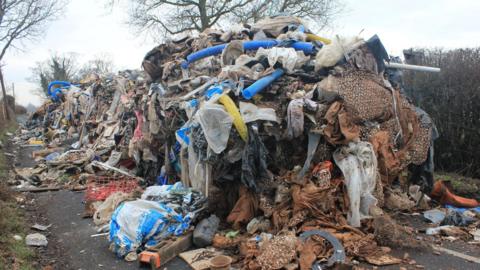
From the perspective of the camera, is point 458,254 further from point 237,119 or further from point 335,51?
point 335,51

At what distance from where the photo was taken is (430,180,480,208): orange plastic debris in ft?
18.1

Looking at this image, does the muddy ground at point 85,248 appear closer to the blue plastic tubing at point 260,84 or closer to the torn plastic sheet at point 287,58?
the blue plastic tubing at point 260,84

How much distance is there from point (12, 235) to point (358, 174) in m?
4.33

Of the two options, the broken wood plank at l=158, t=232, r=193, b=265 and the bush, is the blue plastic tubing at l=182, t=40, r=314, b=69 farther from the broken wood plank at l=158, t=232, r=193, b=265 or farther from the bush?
the broken wood plank at l=158, t=232, r=193, b=265

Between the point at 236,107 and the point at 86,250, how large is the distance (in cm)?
255

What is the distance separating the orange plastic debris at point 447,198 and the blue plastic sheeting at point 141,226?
376cm

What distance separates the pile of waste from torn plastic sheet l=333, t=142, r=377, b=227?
0.01 metres

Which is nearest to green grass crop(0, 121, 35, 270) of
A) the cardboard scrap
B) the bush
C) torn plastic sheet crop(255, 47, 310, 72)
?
the cardboard scrap

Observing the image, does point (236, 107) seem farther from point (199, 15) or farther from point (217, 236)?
point (199, 15)

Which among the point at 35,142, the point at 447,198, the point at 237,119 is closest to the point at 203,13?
the point at 35,142

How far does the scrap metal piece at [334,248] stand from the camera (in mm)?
3654

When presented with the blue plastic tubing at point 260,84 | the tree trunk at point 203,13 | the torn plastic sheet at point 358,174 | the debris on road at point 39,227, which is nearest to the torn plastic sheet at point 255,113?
the blue plastic tubing at point 260,84

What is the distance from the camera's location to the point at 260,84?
5250mm

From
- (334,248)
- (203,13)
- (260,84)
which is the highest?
Answer: (203,13)
